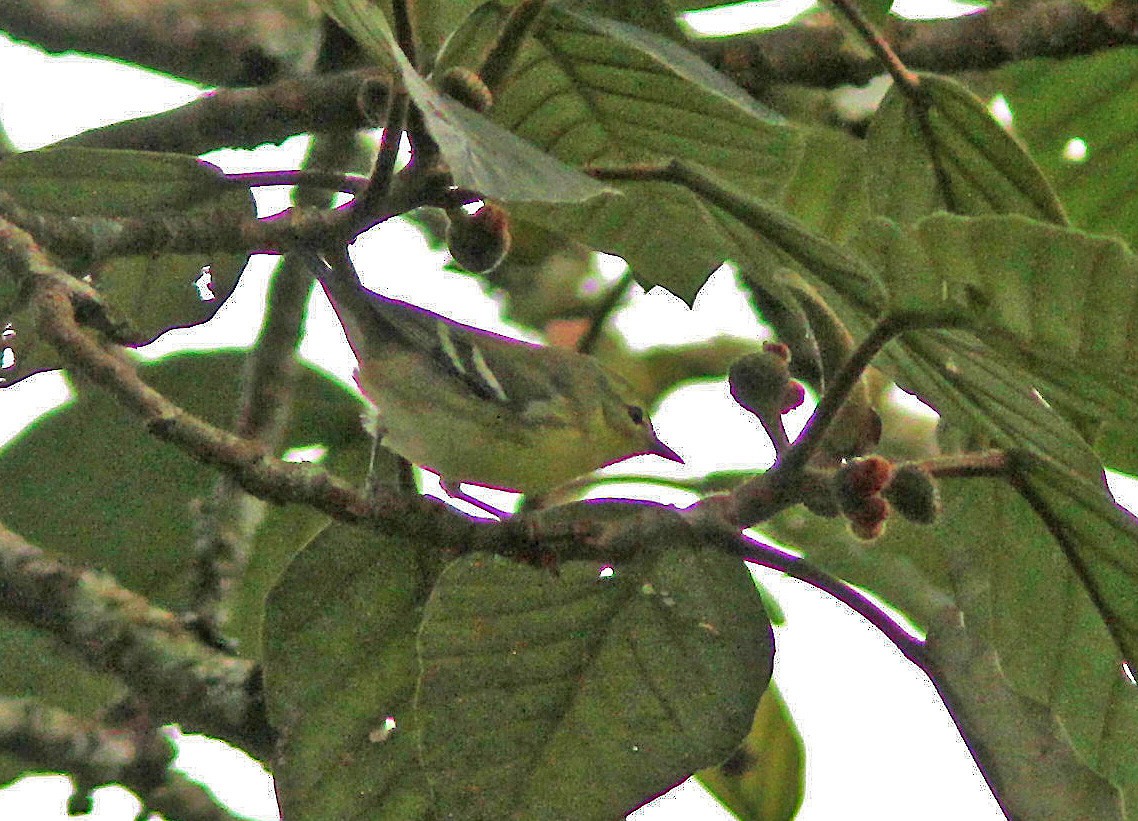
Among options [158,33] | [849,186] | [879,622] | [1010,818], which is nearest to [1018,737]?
[1010,818]

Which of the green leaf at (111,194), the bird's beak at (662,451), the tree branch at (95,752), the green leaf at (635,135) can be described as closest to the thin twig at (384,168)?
the green leaf at (111,194)

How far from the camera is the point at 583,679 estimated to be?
1600 millimetres

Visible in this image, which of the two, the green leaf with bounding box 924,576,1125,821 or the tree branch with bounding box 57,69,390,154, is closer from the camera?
the green leaf with bounding box 924,576,1125,821

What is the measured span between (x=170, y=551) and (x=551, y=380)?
661 mm

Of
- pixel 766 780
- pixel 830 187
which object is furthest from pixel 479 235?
pixel 766 780

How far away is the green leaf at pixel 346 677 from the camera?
5.57 feet

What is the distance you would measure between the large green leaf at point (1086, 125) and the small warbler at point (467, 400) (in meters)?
0.80

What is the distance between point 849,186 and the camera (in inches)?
87.0

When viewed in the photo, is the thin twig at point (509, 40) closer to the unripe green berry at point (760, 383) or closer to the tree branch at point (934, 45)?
the unripe green berry at point (760, 383)

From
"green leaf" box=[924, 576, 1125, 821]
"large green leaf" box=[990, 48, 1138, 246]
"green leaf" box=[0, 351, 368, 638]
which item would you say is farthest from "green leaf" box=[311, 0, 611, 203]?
"large green leaf" box=[990, 48, 1138, 246]

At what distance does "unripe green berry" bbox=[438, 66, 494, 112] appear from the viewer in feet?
4.25

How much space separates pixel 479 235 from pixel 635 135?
Result: 0.37m

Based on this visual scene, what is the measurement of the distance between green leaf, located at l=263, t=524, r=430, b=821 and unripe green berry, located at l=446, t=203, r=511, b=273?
350 millimetres

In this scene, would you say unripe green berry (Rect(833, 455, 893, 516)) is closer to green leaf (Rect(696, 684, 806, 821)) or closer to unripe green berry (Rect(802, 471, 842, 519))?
unripe green berry (Rect(802, 471, 842, 519))
